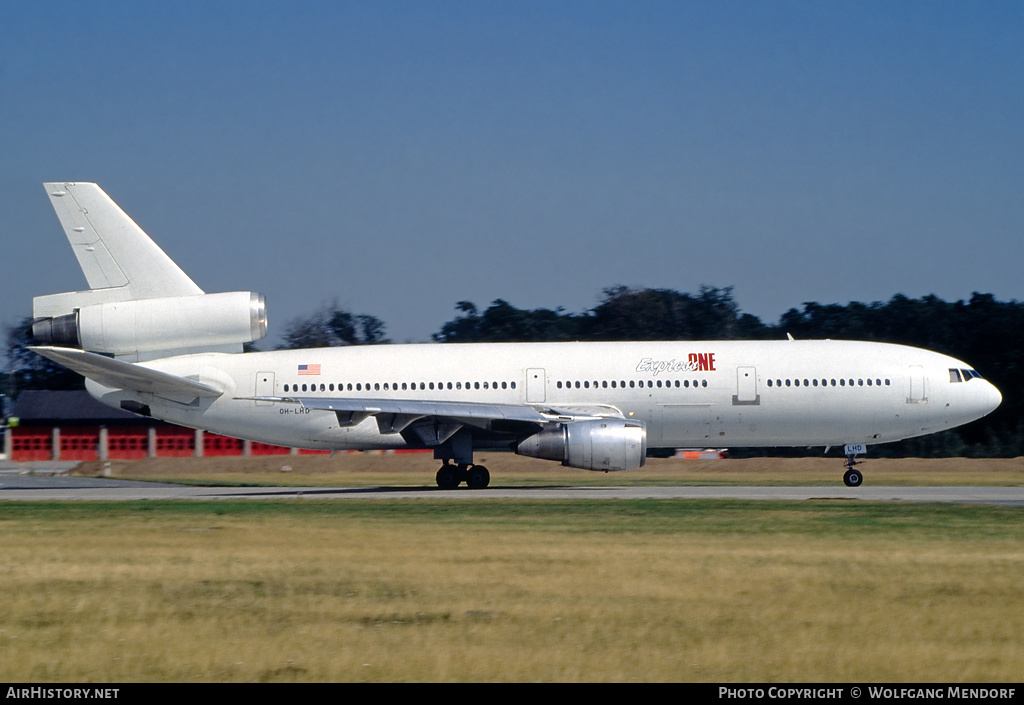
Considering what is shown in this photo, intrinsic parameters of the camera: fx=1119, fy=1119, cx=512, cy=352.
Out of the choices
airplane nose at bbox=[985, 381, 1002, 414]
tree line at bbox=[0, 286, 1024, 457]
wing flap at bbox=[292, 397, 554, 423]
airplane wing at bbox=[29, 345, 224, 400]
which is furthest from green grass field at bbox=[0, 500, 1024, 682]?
tree line at bbox=[0, 286, 1024, 457]

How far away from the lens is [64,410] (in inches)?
2552

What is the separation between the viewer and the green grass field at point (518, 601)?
8266 mm

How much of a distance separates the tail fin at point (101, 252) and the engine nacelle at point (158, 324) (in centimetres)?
30

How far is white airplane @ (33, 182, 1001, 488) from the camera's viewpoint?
2930 cm

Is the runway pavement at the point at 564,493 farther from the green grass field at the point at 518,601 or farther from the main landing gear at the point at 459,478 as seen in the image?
the green grass field at the point at 518,601

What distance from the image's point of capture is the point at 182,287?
97.5 ft

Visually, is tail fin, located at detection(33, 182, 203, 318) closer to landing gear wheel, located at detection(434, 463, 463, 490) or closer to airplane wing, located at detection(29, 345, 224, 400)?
airplane wing, located at detection(29, 345, 224, 400)

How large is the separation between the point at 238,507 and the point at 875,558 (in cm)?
1375

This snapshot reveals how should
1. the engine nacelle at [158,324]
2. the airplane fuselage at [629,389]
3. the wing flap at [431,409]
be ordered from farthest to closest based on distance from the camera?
the airplane fuselage at [629,389], the engine nacelle at [158,324], the wing flap at [431,409]

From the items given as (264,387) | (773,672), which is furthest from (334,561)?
(264,387)

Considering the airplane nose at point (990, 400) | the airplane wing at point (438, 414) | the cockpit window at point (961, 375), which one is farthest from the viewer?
the airplane nose at point (990, 400)

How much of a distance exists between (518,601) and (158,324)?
20966mm

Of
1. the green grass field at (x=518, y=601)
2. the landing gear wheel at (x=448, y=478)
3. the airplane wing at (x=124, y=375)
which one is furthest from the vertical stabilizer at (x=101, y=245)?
the green grass field at (x=518, y=601)

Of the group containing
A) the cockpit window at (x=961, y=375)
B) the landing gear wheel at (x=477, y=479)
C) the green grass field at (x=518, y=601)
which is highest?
the cockpit window at (x=961, y=375)
